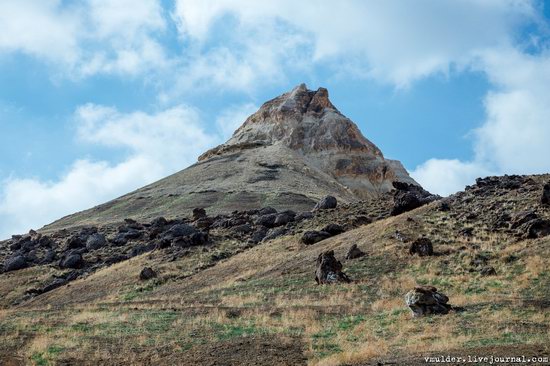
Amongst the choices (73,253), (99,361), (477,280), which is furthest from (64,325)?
(73,253)

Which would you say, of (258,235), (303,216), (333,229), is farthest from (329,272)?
(303,216)

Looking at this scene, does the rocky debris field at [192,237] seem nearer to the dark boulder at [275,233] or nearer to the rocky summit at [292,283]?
the dark boulder at [275,233]

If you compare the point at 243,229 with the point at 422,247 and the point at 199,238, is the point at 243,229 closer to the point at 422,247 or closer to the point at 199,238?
the point at 199,238

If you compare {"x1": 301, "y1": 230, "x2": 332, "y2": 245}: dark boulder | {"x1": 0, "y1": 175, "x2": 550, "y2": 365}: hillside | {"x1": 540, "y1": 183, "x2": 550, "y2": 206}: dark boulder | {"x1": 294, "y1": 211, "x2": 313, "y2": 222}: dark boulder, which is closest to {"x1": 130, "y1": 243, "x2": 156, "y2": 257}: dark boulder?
{"x1": 0, "y1": 175, "x2": 550, "y2": 365}: hillside

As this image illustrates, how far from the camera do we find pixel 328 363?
45.3 feet

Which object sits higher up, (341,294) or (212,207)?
(212,207)

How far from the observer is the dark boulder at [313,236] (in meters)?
42.5

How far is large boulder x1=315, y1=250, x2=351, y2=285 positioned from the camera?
1166 inches

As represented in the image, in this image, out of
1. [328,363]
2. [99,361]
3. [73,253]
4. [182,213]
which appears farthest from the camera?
[182,213]

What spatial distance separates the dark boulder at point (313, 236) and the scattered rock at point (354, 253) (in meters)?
7.39

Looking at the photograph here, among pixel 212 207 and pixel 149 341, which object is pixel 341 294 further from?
pixel 212 207

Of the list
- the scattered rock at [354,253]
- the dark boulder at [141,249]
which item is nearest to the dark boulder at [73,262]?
the dark boulder at [141,249]

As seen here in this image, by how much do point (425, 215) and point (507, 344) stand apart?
1097 inches

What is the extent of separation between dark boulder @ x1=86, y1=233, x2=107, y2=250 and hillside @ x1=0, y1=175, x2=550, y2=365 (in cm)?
273
